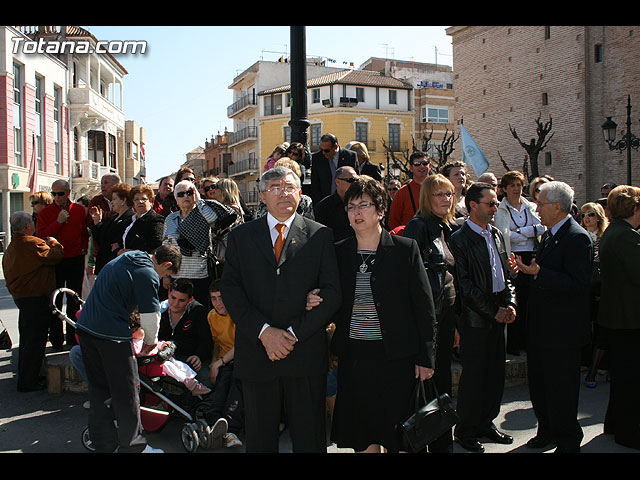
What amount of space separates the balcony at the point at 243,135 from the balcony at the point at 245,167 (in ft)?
7.73

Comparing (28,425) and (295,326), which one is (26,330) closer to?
(28,425)

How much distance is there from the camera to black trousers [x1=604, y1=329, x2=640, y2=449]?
4785 millimetres

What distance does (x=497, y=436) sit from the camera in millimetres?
4941

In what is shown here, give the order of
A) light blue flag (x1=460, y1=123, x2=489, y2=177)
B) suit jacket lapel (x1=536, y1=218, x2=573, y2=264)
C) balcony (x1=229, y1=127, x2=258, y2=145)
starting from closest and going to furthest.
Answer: suit jacket lapel (x1=536, y1=218, x2=573, y2=264)
light blue flag (x1=460, y1=123, x2=489, y2=177)
balcony (x1=229, y1=127, x2=258, y2=145)

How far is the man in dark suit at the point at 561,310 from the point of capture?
14.8 feet

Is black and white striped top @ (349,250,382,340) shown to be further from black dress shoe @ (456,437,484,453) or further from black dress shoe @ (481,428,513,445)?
black dress shoe @ (481,428,513,445)

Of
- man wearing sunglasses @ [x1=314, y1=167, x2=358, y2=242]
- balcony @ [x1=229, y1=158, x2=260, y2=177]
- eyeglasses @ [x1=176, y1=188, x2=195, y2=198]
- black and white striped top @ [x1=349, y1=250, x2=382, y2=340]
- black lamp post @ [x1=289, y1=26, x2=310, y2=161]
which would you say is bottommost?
black and white striped top @ [x1=349, y1=250, x2=382, y2=340]

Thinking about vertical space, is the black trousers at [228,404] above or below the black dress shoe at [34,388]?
above

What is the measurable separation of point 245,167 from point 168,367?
193 ft

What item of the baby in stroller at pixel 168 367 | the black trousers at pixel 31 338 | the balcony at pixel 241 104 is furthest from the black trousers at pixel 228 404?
the balcony at pixel 241 104

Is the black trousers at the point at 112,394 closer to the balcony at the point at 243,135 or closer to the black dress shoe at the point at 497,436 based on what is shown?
the black dress shoe at the point at 497,436

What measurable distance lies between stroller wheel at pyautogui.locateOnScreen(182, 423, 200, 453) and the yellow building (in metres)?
50.2

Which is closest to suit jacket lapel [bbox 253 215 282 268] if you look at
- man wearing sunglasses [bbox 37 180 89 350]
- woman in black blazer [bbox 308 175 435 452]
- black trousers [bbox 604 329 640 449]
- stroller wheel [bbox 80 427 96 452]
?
woman in black blazer [bbox 308 175 435 452]
